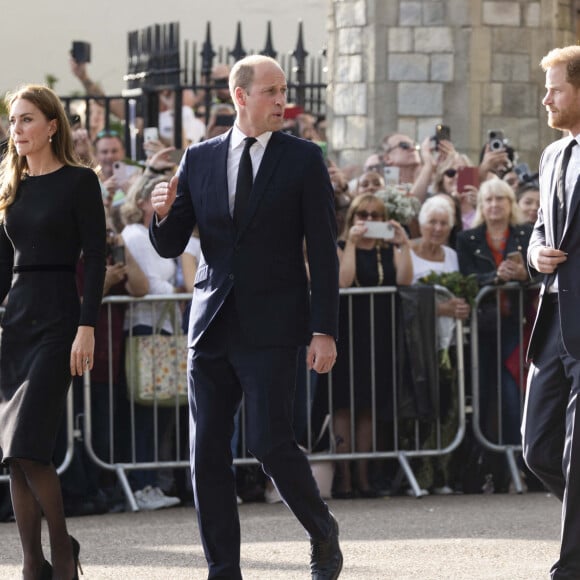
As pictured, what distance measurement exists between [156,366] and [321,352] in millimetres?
3422

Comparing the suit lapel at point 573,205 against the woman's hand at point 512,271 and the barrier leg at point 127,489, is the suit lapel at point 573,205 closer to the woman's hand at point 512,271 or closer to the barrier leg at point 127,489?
the woman's hand at point 512,271

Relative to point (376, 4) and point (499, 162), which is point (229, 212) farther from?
point (376, 4)

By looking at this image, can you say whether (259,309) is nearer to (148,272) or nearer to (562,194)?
(562,194)

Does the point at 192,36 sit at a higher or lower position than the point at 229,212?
higher

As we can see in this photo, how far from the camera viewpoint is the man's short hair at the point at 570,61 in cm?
578

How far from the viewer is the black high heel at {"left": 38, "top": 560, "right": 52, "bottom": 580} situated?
602 centimetres

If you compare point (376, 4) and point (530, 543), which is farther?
point (376, 4)

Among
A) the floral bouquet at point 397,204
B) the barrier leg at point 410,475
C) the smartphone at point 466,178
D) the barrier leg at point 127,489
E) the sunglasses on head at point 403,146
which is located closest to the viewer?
the barrier leg at point 127,489

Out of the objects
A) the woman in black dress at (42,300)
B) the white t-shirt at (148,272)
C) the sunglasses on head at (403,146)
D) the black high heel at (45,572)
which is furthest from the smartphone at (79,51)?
the black high heel at (45,572)

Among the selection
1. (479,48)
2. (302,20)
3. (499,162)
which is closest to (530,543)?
(499,162)

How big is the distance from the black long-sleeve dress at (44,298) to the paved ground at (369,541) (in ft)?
3.31

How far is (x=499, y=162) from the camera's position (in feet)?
38.5

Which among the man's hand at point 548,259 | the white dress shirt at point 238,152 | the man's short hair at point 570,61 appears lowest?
the man's hand at point 548,259

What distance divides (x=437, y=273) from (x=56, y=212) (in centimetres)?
392
